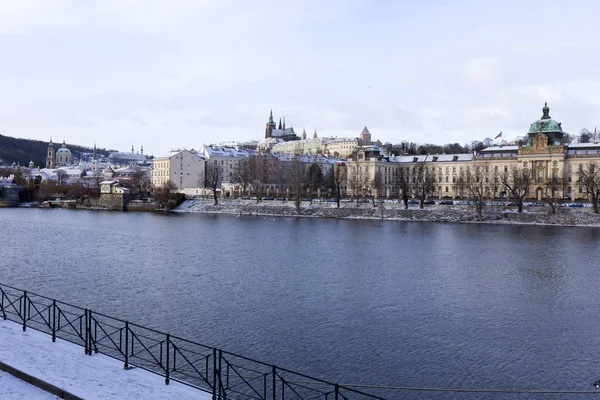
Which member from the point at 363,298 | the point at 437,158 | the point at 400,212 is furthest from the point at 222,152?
the point at 363,298

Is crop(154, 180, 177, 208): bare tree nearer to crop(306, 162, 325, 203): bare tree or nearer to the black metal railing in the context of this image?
crop(306, 162, 325, 203): bare tree

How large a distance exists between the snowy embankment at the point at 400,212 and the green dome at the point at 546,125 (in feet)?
108

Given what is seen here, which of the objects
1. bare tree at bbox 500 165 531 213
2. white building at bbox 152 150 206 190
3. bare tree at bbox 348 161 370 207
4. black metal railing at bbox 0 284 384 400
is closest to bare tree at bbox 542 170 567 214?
bare tree at bbox 500 165 531 213

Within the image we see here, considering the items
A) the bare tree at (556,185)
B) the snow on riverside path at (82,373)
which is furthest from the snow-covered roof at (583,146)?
the snow on riverside path at (82,373)

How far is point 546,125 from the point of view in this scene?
102 metres

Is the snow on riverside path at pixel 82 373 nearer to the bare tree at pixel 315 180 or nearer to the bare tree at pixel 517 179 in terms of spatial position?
Result: the bare tree at pixel 517 179

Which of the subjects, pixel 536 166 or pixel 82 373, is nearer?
pixel 82 373

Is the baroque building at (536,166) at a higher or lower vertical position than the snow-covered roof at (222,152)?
lower

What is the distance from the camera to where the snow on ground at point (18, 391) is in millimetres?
11578

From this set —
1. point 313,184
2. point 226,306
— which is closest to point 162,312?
point 226,306

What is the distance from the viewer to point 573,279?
103ft

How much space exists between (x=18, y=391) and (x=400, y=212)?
7314cm

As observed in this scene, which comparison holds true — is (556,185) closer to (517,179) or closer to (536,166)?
(536,166)

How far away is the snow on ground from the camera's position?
1158cm
